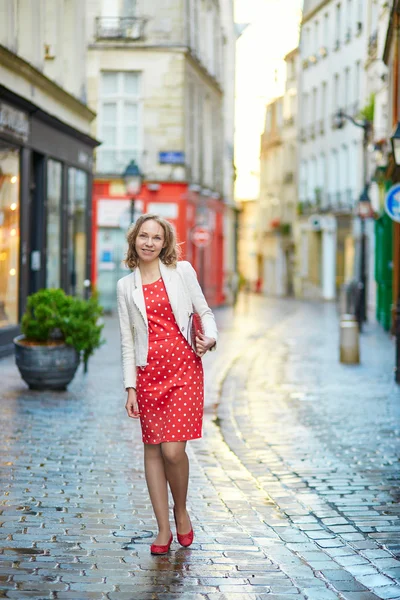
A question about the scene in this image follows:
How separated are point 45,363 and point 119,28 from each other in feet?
90.3

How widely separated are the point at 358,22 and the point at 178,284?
50.7 m

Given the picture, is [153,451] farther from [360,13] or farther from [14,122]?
[360,13]

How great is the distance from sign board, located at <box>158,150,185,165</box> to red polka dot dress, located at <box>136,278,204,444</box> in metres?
33.3

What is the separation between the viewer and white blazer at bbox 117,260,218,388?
6.32 meters

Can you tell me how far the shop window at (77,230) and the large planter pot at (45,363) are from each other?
10170 mm

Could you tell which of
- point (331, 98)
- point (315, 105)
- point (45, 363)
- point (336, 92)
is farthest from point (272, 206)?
point (45, 363)

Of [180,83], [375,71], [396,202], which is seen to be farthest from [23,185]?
[375,71]

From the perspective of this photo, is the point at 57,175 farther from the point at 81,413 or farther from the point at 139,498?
the point at 139,498

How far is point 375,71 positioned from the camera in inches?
1662

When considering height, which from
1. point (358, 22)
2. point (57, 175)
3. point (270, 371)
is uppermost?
point (358, 22)

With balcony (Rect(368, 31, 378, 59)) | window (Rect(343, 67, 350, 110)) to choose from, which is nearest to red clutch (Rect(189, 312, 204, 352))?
balcony (Rect(368, 31, 378, 59))

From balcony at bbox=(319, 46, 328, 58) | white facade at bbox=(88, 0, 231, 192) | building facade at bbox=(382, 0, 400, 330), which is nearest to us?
building facade at bbox=(382, 0, 400, 330)

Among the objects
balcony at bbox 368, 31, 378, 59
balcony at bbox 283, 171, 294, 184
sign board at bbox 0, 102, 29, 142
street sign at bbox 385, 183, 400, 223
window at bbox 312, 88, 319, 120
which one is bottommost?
street sign at bbox 385, 183, 400, 223

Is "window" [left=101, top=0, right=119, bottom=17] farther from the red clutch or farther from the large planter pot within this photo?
the red clutch
